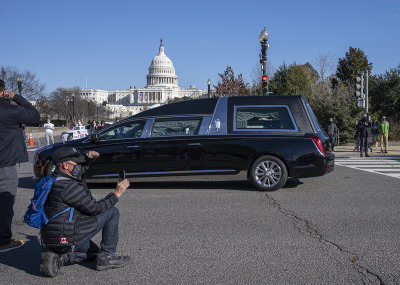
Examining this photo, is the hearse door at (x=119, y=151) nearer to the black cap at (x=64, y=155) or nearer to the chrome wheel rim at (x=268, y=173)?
the chrome wheel rim at (x=268, y=173)

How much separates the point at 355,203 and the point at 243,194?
203 centimetres

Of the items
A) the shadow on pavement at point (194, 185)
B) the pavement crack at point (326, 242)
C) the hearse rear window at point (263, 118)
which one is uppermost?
the hearse rear window at point (263, 118)

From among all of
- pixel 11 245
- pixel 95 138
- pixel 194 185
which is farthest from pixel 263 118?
pixel 11 245

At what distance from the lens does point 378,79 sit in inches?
1547

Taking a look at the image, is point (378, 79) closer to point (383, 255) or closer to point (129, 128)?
point (129, 128)

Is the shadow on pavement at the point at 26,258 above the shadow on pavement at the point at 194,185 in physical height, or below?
below

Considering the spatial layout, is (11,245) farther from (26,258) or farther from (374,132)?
(374,132)

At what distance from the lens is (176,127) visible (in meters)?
8.58

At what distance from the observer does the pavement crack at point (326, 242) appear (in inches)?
151

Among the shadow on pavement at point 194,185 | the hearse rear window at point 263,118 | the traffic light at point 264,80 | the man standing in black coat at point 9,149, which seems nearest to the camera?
the man standing in black coat at point 9,149

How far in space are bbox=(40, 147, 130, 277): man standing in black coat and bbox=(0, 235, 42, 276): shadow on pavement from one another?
17.5 inches

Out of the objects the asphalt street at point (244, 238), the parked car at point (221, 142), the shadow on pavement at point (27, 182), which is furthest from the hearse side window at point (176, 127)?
the shadow on pavement at point (27, 182)

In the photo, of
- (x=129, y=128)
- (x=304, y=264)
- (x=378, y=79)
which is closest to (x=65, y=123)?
(x=378, y=79)

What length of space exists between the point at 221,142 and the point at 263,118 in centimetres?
101
